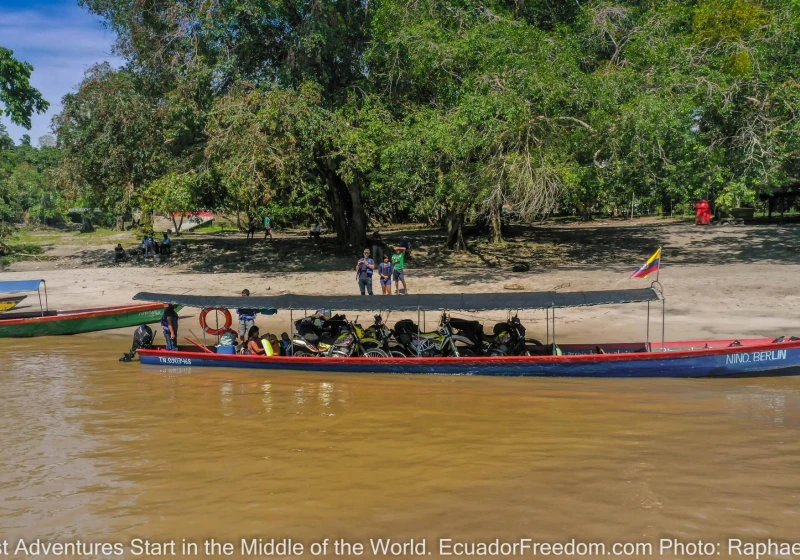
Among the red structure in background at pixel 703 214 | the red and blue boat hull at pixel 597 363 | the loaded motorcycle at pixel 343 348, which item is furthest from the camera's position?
the red structure in background at pixel 703 214

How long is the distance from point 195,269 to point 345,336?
42.8ft

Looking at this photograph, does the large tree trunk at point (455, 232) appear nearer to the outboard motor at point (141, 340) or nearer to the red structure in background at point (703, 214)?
the red structure in background at point (703, 214)

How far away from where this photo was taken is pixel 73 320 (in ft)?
52.9

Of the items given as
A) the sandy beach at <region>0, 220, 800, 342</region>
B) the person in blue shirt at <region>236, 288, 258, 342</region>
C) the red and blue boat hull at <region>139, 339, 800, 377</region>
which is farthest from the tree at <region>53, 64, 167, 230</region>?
the red and blue boat hull at <region>139, 339, 800, 377</region>

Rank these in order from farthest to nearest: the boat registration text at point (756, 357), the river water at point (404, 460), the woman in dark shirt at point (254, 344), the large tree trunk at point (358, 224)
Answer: the large tree trunk at point (358, 224) < the woman in dark shirt at point (254, 344) < the boat registration text at point (756, 357) < the river water at point (404, 460)

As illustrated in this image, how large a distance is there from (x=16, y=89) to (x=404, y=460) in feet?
101

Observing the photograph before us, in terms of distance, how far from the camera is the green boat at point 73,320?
53.0 ft

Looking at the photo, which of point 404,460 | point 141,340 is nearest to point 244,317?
point 141,340

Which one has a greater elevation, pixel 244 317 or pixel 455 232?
pixel 455 232

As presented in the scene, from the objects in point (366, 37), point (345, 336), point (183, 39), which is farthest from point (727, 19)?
point (183, 39)

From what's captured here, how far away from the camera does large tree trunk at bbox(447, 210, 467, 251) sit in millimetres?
23789

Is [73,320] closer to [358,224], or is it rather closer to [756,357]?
[358,224]

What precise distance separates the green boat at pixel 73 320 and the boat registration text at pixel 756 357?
12654 mm

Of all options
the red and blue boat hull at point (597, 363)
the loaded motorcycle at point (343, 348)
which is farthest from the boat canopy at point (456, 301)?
the red and blue boat hull at point (597, 363)
